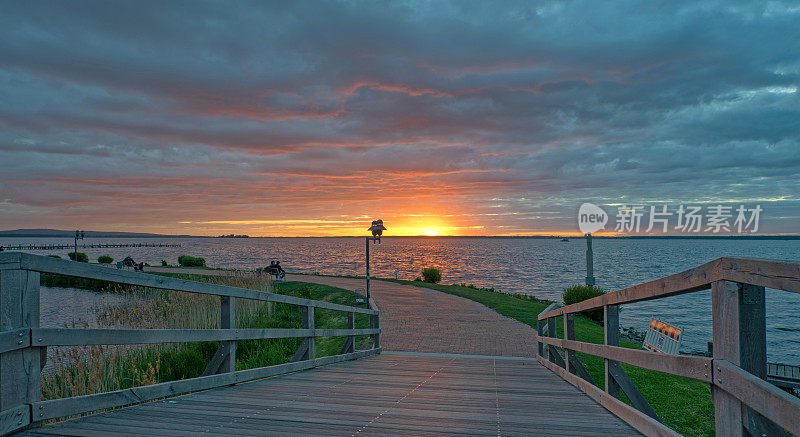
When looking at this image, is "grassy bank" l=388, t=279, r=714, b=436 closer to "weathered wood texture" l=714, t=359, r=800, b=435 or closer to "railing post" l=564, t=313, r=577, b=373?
"railing post" l=564, t=313, r=577, b=373

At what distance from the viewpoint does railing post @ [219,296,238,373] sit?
5.37m

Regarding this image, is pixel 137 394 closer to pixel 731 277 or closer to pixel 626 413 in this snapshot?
pixel 626 413

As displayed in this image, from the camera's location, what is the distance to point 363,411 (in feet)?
14.6

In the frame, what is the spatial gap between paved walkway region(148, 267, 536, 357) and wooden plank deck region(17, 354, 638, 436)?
21.5 feet

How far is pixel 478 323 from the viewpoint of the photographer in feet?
57.1

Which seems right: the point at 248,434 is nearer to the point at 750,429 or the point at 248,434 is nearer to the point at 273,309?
the point at 750,429

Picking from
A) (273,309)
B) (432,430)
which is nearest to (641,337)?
(273,309)

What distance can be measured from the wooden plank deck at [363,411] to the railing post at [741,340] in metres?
1.33

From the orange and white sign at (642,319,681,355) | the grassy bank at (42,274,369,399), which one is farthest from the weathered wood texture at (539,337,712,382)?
the orange and white sign at (642,319,681,355)

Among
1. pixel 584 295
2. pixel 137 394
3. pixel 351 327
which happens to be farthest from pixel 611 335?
pixel 584 295

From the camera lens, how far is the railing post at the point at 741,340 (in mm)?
2645

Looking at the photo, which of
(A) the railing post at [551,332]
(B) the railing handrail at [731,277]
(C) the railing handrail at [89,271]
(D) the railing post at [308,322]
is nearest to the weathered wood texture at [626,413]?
(B) the railing handrail at [731,277]

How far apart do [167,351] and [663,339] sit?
14.4 m

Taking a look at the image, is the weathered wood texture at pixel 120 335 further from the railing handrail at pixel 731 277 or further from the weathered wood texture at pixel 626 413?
the railing handrail at pixel 731 277
